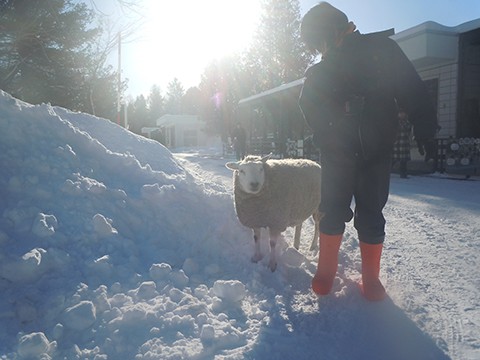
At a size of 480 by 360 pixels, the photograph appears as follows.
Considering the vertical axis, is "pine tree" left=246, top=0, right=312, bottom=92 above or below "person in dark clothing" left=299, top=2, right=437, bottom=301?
above

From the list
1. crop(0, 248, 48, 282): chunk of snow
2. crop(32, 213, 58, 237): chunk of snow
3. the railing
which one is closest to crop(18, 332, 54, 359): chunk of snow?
crop(0, 248, 48, 282): chunk of snow

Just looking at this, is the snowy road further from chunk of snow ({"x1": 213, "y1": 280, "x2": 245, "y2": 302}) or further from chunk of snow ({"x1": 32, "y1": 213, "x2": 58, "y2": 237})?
chunk of snow ({"x1": 32, "y1": 213, "x2": 58, "y2": 237})

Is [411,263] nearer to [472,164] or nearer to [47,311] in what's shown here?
[47,311]

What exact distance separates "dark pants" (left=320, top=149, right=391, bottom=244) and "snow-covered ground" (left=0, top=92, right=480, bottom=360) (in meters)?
0.53

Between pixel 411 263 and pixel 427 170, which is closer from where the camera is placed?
pixel 411 263

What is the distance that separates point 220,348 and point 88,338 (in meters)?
0.75

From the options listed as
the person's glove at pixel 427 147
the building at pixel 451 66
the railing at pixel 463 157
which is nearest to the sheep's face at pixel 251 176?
the person's glove at pixel 427 147

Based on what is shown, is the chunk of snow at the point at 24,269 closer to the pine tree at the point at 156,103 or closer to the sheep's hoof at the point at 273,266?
the sheep's hoof at the point at 273,266

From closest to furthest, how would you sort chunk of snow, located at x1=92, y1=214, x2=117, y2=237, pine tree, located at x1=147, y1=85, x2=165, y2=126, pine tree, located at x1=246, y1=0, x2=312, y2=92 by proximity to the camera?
chunk of snow, located at x1=92, y1=214, x2=117, y2=237 < pine tree, located at x1=246, y1=0, x2=312, y2=92 < pine tree, located at x1=147, y1=85, x2=165, y2=126

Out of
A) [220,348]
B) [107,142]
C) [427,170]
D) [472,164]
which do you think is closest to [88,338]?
[220,348]

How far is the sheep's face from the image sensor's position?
11.2ft

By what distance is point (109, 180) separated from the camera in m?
4.04

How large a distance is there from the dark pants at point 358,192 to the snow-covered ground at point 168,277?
53cm

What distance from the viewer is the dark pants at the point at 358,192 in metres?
2.59
